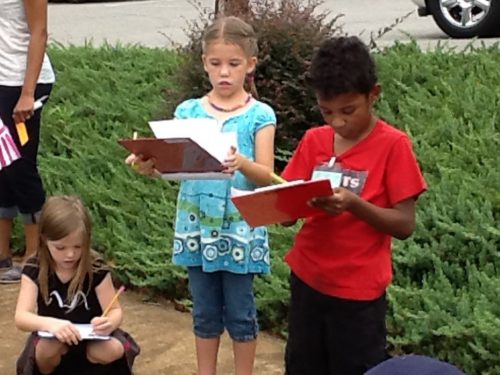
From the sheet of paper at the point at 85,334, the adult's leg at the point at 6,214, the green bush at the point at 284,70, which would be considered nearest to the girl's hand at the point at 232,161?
the sheet of paper at the point at 85,334

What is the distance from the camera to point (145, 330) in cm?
543

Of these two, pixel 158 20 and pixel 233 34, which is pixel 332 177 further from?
pixel 158 20

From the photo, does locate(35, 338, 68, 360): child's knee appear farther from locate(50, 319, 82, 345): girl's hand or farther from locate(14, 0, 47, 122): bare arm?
locate(14, 0, 47, 122): bare arm

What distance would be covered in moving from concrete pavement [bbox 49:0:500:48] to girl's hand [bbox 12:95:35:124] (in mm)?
7169

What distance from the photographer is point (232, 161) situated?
3871 mm

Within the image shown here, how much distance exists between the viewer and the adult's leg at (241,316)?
14.4ft

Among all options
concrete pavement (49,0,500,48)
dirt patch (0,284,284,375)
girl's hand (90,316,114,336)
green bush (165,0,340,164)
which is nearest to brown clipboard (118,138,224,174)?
girl's hand (90,316,114,336)

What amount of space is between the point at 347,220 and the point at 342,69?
0.46 metres

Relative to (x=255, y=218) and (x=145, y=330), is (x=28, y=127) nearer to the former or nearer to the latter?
(x=145, y=330)

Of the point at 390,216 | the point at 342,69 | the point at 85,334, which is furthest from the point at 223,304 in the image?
the point at 342,69

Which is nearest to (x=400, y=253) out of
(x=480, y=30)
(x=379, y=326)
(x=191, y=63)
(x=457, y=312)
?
(x=457, y=312)

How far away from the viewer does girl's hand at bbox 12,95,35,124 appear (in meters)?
5.64

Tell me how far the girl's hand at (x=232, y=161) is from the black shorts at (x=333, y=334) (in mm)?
399

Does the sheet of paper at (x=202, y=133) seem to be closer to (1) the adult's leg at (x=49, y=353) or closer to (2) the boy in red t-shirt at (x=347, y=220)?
(2) the boy in red t-shirt at (x=347, y=220)
